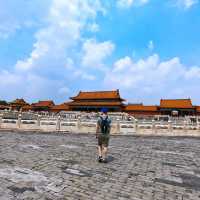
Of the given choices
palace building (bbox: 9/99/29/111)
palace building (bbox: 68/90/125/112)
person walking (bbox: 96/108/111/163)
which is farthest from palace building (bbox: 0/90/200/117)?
person walking (bbox: 96/108/111/163)

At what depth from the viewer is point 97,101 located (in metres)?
53.4

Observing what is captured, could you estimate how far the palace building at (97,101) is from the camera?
50688 mm

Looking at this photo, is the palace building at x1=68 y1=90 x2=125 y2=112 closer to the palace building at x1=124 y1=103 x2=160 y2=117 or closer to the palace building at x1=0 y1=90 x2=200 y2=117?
the palace building at x1=0 y1=90 x2=200 y2=117

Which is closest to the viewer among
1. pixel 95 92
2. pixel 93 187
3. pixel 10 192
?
pixel 10 192

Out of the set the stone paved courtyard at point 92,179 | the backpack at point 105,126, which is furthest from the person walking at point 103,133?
the stone paved courtyard at point 92,179

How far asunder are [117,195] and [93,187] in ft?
1.92

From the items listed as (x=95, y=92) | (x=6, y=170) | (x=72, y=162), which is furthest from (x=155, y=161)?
(x=95, y=92)

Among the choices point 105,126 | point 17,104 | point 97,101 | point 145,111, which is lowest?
point 105,126

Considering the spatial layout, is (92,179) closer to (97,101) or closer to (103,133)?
(103,133)

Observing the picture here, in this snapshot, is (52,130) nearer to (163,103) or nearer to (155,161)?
(155,161)

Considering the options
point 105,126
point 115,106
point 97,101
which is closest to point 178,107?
point 115,106

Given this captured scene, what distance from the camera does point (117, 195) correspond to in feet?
15.1

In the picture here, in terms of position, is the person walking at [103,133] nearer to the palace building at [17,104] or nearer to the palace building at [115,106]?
the palace building at [115,106]

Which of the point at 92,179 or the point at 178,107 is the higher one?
the point at 178,107
